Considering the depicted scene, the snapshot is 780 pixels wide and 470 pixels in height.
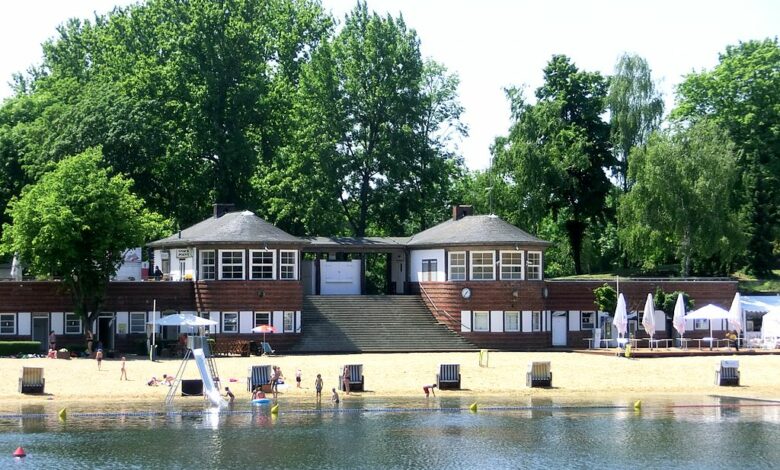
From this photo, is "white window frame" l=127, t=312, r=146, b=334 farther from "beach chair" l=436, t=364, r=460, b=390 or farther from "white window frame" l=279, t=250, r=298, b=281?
"beach chair" l=436, t=364, r=460, b=390

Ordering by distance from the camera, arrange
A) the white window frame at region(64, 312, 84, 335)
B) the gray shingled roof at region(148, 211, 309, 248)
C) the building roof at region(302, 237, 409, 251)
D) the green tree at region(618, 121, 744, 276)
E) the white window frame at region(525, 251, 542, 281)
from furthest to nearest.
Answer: the green tree at region(618, 121, 744, 276) → the building roof at region(302, 237, 409, 251) → the white window frame at region(525, 251, 542, 281) → the gray shingled roof at region(148, 211, 309, 248) → the white window frame at region(64, 312, 84, 335)

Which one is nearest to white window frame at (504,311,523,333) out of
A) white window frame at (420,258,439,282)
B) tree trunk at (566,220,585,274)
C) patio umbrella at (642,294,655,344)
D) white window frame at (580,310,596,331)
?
white window frame at (580,310,596,331)

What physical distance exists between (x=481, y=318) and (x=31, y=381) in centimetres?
2693

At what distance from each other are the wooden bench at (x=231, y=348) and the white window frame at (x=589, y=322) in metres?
18.9

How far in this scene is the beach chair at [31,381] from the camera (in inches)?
1816

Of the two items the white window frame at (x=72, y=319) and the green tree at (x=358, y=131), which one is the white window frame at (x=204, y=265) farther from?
the green tree at (x=358, y=131)

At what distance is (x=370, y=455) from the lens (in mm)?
34156

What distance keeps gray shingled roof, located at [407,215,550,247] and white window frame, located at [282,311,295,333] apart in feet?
30.5

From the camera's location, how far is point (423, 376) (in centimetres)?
5172

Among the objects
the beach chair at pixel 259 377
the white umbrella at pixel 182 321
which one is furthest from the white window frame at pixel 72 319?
the beach chair at pixel 259 377

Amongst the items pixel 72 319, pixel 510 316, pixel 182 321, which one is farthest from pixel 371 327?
pixel 72 319

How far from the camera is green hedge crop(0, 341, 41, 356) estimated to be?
188 ft

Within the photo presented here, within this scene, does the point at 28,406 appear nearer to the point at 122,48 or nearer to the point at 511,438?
the point at 511,438

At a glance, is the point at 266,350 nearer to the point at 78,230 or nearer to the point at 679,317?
the point at 78,230
